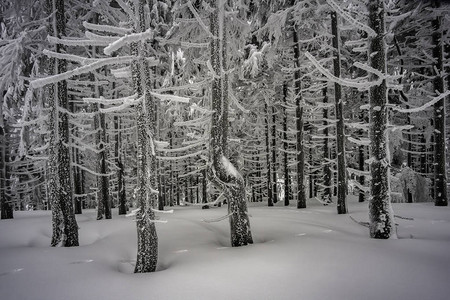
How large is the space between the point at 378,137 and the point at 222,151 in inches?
155

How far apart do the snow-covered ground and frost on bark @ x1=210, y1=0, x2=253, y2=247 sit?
2.27ft

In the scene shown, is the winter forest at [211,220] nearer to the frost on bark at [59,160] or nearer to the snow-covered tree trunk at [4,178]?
the frost on bark at [59,160]

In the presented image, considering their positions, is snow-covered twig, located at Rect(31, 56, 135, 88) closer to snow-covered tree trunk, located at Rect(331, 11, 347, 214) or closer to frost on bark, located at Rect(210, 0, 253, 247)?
frost on bark, located at Rect(210, 0, 253, 247)

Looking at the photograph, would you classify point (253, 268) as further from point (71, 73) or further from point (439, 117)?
point (439, 117)

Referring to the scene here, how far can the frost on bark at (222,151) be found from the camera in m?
7.13

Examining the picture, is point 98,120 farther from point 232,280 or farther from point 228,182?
point 232,280

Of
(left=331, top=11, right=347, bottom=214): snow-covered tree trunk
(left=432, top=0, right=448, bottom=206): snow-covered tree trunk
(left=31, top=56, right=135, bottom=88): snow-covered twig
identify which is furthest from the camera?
(left=432, top=0, right=448, bottom=206): snow-covered tree trunk

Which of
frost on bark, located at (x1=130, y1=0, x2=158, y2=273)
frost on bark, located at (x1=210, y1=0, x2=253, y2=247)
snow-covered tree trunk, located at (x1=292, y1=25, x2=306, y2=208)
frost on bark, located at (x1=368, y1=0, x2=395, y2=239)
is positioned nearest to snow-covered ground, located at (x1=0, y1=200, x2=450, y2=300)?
frost on bark, located at (x1=130, y1=0, x2=158, y2=273)

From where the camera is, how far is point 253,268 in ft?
16.9

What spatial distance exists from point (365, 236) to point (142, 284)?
5.46 m

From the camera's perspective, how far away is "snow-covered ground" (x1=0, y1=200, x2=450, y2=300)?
4258 mm

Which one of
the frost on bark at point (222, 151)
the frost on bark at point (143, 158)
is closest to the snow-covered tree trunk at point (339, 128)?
the frost on bark at point (222, 151)

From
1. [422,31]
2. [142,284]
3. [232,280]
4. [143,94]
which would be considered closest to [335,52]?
[422,31]

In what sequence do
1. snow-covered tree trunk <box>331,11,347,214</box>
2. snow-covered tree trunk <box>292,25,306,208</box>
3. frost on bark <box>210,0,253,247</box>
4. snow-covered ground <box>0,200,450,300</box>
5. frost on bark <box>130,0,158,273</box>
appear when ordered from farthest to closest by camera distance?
1. snow-covered tree trunk <box>292,25,306,208</box>
2. snow-covered tree trunk <box>331,11,347,214</box>
3. frost on bark <box>210,0,253,247</box>
4. frost on bark <box>130,0,158,273</box>
5. snow-covered ground <box>0,200,450,300</box>
